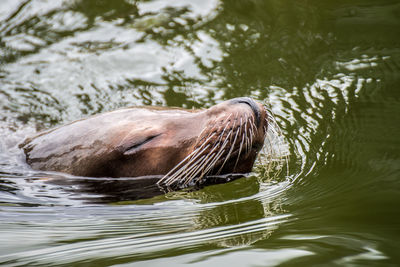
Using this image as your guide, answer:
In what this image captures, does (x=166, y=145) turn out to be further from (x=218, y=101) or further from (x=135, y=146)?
(x=218, y=101)

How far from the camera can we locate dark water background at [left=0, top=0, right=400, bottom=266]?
8.41ft

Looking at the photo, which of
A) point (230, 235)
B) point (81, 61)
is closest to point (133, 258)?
point (230, 235)

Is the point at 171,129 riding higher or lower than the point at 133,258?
higher

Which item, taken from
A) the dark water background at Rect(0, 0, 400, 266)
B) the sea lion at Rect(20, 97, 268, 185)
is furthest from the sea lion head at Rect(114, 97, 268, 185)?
the dark water background at Rect(0, 0, 400, 266)

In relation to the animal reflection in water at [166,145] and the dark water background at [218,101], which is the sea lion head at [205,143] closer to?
the animal reflection in water at [166,145]

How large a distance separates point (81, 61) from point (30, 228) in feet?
11.6

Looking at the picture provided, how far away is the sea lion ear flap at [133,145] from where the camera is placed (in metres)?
3.78

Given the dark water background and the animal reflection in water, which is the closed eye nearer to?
the animal reflection in water

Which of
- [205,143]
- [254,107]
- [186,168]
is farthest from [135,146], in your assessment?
[254,107]

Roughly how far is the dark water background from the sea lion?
18 centimetres

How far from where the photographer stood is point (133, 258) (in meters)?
2.41

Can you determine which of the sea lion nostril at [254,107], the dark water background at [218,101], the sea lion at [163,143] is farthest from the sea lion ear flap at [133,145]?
the sea lion nostril at [254,107]

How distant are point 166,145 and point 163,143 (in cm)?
3

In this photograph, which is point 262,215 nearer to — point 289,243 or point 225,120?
point 289,243
